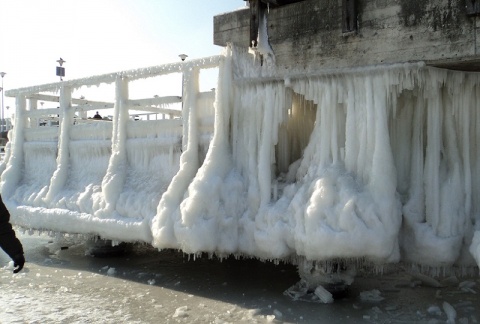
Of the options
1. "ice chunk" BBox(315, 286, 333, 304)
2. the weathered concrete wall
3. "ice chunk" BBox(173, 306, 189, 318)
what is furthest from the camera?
"ice chunk" BBox(315, 286, 333, 304)

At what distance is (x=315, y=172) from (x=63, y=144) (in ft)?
18.7

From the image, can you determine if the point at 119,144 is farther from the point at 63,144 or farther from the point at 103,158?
the point at 63,144

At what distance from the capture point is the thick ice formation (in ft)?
18.9

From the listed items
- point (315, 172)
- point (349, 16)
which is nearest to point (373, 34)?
point (349, 16)

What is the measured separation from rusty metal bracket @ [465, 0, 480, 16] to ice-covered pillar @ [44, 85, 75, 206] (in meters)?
7.46

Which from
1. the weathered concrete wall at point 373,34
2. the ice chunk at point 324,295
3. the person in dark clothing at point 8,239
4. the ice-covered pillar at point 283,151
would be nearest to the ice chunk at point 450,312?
the ice chunk at point 324,295

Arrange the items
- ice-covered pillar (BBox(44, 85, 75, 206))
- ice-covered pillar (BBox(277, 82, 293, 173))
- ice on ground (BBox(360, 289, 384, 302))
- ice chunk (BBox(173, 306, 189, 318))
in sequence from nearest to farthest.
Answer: ice chunk (BBox(173, 306, 189, 318)) < ice on ground (BBox(360, 289, 384, 302)) < ice-covered pillar (BBox(277, 82, 293, 173)) < ice-covered pillar (BBox(44, 85, 75, 206))

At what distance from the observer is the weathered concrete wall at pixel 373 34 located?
5340 millimetres

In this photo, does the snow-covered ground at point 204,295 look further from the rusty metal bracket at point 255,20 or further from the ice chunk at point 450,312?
the rusty metal bracket at point 255,20

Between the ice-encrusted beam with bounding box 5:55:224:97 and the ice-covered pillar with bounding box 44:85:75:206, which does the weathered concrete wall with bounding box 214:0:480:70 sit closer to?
the ice-encrusted beam with bounding box 5:55:224:97

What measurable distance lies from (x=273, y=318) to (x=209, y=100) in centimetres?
359

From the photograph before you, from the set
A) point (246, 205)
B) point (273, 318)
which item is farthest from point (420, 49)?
point (273, 318)

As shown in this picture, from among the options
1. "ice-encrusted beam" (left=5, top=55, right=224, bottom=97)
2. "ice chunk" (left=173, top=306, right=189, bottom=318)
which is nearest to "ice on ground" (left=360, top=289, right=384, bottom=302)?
"ice chunk" (left=173, top=306, right=189, bottom=318)

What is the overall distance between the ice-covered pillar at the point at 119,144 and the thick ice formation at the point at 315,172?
5 centimetres
